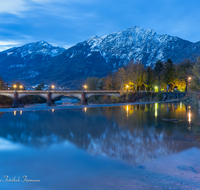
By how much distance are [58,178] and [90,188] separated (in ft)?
6.23

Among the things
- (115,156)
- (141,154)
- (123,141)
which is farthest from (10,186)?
(123,141)

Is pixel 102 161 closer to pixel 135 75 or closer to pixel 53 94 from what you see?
pixel 53 94

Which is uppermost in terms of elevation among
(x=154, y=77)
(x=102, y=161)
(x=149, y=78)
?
(x=154, y=77)

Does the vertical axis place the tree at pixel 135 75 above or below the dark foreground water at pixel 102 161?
above

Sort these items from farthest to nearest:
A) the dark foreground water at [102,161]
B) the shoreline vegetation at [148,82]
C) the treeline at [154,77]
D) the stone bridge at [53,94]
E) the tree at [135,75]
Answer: the treeline at [154,77], the tree at [135,75], the shoreline vegetation at [148,82], the stone bridge at [53,94], the dark foreground water at [102,161]

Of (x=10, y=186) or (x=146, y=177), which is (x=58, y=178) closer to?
(x=10, y=186)

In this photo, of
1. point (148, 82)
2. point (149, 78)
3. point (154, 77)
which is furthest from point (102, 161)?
point (154, 77)

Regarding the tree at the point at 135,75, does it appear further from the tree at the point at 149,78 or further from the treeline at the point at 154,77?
the tree at the point at 149,78

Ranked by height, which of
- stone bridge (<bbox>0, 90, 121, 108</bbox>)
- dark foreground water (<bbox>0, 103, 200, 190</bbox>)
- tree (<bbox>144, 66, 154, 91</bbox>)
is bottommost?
dark foreground water (<bbox>0, 103, 200, 190</bbox>)

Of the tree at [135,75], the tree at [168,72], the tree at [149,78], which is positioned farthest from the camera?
the tree at [168,72]

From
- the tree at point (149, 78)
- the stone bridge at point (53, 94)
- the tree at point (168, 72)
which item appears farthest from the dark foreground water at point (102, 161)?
the tree at point (168, 72)

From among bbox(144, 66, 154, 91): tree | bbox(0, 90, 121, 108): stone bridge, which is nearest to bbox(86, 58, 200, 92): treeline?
bbox(144, 66, 154, 91): tree

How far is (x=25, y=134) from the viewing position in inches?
745

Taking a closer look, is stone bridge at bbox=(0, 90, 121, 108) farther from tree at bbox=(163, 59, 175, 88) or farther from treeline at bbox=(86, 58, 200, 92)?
tree at bbox=(163, 59, 175, 88)
